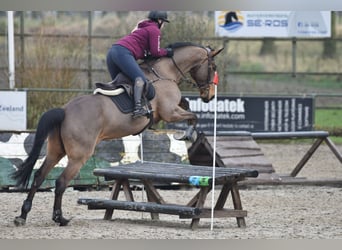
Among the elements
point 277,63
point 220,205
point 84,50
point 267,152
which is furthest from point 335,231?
point 277,63

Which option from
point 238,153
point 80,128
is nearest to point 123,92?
point 80,128

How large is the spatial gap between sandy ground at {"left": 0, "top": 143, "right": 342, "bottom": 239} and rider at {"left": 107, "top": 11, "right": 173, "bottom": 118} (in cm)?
143

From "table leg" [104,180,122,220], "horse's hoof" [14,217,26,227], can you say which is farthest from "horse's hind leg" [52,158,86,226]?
"table leg" [104,180,122,220]

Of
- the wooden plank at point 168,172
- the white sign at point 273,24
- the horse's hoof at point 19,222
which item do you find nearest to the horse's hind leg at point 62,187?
the horse's hoof at point 19,222

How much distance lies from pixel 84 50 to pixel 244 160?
10.0 metres

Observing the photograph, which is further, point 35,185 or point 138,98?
point 138,98

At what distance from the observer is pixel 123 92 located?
A: 10617 millimetres

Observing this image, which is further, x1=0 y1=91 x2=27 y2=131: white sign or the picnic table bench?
x1=0 y1=91 x2=27 y2=131: white sign

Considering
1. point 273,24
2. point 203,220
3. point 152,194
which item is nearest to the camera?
point 152,194

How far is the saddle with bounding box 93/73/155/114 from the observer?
10.5m

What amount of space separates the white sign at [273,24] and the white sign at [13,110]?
712 cm

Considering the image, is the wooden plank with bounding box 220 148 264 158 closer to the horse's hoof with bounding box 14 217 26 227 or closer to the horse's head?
→ the horse's head

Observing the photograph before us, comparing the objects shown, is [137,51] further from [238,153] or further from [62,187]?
[238,153]

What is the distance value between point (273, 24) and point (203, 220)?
14309 millimetres
